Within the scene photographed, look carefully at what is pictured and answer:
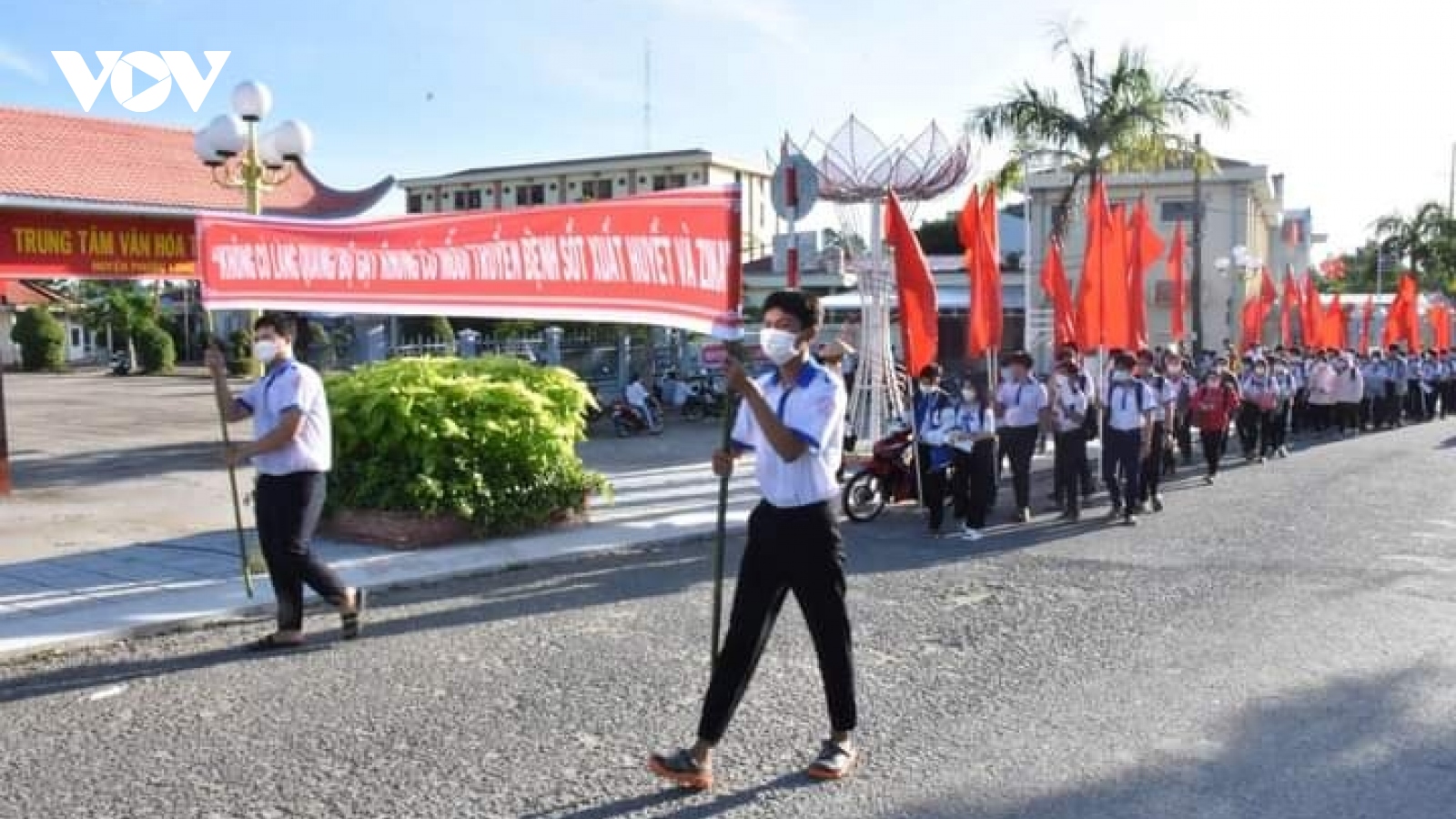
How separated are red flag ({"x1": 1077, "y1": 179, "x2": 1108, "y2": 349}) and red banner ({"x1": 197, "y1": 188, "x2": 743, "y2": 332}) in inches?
348

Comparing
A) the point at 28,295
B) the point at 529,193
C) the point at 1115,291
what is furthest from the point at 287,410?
the point at 529,193

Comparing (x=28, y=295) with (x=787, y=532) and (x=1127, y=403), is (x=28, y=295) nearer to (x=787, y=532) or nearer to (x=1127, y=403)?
(x=1127, y=403)

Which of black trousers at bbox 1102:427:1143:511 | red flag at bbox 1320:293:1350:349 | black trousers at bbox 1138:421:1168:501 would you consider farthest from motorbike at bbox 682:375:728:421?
red flag at bbox 1320:293:1350:349

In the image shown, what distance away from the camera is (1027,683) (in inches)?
243

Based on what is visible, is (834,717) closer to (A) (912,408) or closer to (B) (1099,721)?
(B) (1099,721)

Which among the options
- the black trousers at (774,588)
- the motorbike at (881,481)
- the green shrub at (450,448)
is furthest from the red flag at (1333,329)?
the black trousers at (774,588)

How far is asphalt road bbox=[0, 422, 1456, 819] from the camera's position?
464cm

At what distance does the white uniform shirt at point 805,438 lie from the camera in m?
4.57

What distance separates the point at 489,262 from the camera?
8.43 meters

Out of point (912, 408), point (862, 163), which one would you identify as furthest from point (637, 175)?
point (912, 408)

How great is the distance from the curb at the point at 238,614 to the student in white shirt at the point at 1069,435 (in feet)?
13.2

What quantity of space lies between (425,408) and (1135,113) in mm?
16357

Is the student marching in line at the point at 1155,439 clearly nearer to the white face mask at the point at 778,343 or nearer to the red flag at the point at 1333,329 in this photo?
the white face mask at the point at 778,343

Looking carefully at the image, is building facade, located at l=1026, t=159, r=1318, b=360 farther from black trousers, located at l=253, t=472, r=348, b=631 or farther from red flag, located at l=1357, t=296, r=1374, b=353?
black trousers, located at l=253, t=472, r=348, b=631
